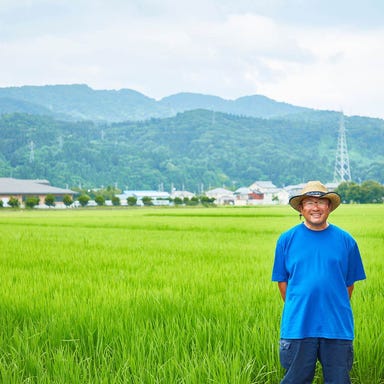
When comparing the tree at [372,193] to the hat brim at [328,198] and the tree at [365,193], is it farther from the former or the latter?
the hat brim at [328,198]

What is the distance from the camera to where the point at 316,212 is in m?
2.69

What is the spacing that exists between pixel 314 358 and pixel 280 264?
1.48ft

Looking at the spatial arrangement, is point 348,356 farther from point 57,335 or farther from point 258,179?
point 258,179

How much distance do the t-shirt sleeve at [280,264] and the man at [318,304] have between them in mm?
48

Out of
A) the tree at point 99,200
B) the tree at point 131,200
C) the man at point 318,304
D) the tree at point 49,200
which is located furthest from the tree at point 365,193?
the man at point 318,304

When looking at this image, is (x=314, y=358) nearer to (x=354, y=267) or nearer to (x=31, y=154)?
(x=354, y=267)

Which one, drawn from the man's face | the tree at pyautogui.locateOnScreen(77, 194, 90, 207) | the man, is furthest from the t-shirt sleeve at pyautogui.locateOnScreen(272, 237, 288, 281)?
the tree at pyautogui.locateOnScreen(77, 194, 90, 207)

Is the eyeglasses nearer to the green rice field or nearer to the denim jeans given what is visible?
the denim jeans

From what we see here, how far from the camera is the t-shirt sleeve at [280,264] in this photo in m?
2.73

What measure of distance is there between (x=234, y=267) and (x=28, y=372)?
4603 mm

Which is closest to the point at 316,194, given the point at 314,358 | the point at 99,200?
the point at 314,358

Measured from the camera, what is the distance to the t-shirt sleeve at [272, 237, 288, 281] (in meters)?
2.73

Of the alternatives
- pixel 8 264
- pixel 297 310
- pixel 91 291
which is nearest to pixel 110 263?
pixel 8 264

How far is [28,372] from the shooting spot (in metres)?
3.27
